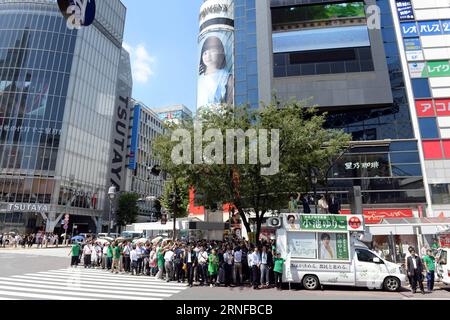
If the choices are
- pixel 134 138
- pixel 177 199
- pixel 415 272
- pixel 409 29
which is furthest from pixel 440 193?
pixel 134 138

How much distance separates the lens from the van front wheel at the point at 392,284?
Result: 12445mm

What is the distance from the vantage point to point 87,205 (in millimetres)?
56500

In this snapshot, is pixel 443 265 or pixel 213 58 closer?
pixel 443 265

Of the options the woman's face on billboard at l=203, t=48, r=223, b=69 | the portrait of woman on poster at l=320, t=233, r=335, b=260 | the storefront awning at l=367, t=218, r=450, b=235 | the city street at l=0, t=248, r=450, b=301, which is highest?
the woman's face on billboard at l=203, t=48, r=223, b=69

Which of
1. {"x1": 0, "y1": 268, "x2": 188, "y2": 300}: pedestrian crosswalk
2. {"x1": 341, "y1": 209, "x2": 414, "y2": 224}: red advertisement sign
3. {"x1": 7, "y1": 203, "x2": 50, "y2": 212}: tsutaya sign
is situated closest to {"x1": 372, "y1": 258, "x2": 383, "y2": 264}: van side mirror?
{"x1": 0, "y1": 268, "x2": 188, "y2": 300}: pedestrian crosswalk

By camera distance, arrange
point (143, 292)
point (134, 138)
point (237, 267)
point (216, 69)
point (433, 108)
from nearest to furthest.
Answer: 1. point (143, 292)
2. point (237, 267)
3. point (433, 108)
4. point (216, 69)
5. point (134, 138)

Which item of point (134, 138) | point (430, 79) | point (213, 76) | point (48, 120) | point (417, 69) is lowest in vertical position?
point (430, 79)

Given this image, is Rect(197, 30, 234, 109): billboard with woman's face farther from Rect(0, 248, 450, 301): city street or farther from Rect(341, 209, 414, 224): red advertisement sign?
Rect(0, 248, 450, 301): city street

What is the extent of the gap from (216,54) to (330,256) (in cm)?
4654

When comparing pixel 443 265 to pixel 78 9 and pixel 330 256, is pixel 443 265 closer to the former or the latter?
pixel 330 256

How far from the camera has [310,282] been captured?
12680mm

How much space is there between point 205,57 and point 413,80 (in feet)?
108

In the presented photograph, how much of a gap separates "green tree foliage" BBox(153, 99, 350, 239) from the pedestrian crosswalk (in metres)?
5.81

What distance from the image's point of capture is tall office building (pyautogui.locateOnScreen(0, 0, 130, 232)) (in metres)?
48.5
